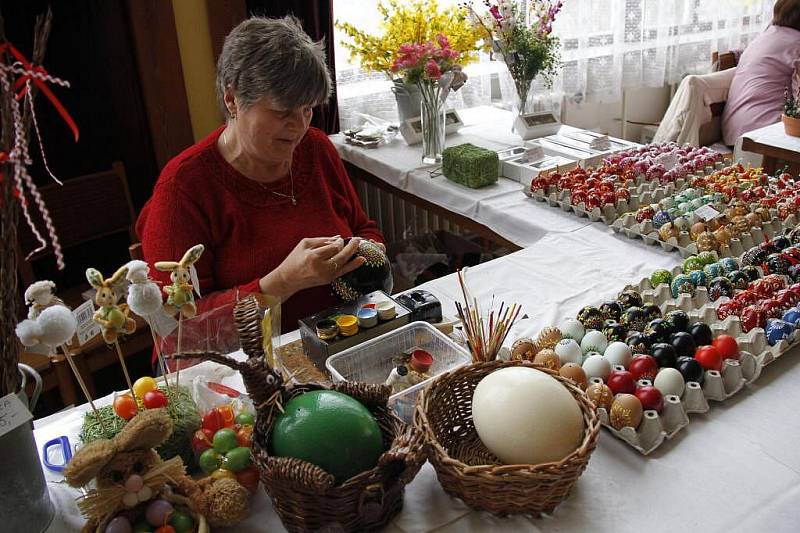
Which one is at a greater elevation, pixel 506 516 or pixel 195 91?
pixel 195 91

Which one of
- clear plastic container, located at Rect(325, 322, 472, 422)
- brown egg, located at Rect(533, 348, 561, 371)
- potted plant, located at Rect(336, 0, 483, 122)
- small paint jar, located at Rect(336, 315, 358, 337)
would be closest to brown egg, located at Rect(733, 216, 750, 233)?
brown egg, located at Rect(533, 348, 561, 371)

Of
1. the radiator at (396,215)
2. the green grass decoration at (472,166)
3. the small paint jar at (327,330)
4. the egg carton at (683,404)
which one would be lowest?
the radiator at (396,215)

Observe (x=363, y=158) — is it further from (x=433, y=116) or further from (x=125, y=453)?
(x=125, y=453)

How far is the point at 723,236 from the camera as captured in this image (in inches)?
59.6

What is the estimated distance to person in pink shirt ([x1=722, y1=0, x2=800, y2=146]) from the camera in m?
3.33

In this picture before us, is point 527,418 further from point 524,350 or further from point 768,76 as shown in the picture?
point 768,76

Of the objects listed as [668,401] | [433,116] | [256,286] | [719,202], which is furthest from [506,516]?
[433,116]

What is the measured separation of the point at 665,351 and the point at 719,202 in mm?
788

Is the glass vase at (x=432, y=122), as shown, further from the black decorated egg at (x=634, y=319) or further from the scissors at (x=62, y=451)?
the scissors at (x=62, y=451)

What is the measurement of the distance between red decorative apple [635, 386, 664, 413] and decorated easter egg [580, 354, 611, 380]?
6cm

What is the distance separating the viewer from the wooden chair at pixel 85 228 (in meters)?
1.90

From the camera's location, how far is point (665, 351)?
1064 mm

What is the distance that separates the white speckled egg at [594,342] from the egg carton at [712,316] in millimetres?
199

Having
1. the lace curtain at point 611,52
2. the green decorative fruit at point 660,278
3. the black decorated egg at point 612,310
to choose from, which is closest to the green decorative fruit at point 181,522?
the black decorated egg at point 612,310
